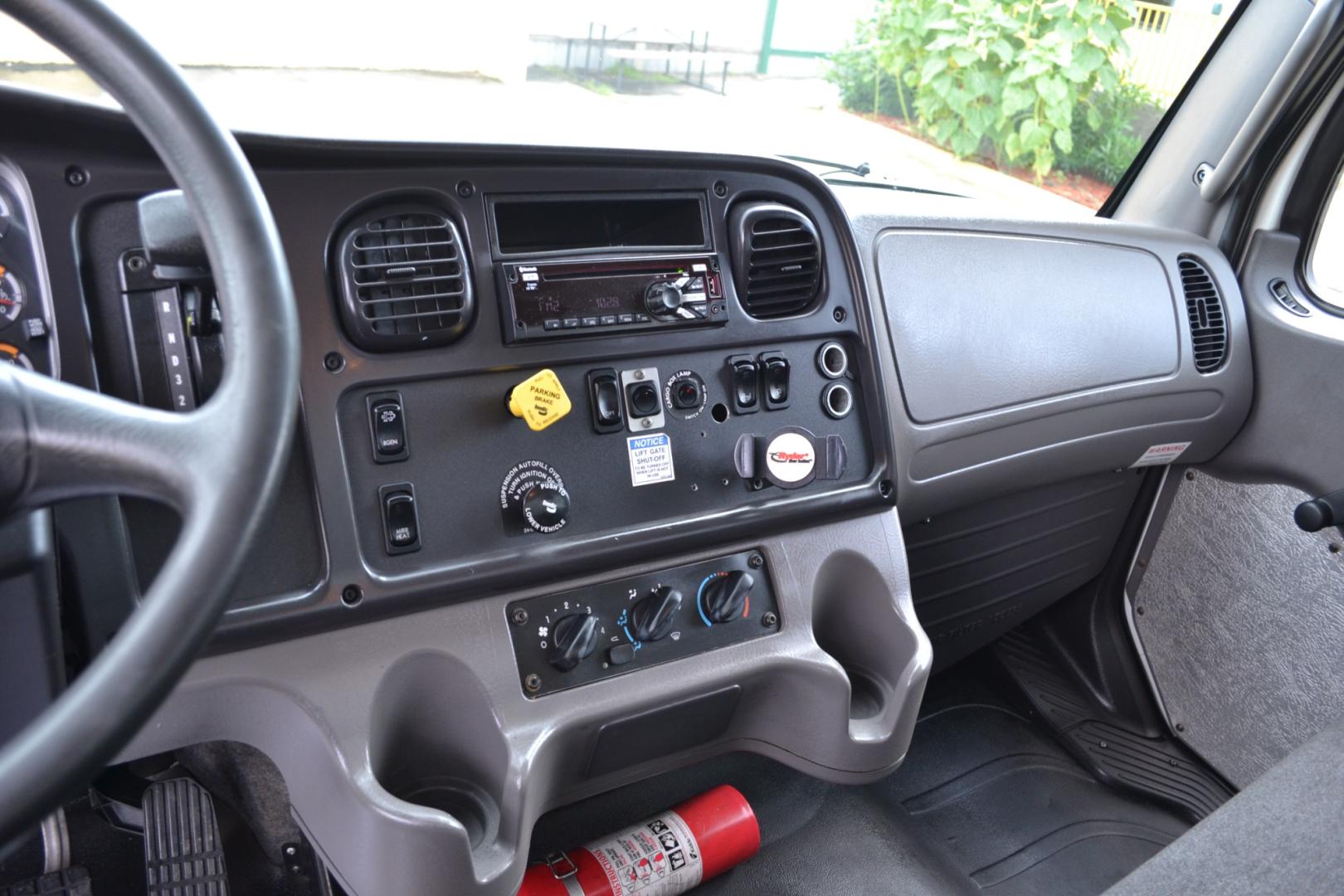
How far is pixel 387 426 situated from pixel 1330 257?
1.91 metres

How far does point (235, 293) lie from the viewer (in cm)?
70

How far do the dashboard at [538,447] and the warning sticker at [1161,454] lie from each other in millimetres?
485

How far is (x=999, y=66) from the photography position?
6.53 feet

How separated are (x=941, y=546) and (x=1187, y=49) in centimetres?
112

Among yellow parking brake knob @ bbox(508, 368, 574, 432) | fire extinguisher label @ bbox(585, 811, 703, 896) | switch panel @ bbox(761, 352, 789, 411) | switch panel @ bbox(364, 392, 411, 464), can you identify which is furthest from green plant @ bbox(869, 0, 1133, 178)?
fire extinguisher label @ bbox(585, 811, 703, 896)

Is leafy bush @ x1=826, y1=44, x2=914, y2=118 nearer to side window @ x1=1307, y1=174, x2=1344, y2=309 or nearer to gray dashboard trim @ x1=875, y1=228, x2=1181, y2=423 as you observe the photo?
gray dashboard trim @ x1=875, y1=228, x2=1181, y2=423

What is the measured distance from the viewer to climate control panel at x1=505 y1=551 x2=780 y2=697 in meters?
1.28

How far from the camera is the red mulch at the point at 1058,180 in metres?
1.98

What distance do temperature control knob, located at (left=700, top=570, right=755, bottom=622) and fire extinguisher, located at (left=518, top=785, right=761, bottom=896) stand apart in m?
0.48

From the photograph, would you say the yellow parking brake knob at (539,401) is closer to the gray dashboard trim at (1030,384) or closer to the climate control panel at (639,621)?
the climate control panel at (639,621)

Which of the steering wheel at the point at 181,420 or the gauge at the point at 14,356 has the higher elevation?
the steering wheel at the point at 181,420

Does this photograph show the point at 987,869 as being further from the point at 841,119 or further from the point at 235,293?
the point at 235,293

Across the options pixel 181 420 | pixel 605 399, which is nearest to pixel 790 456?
pixel 605 399

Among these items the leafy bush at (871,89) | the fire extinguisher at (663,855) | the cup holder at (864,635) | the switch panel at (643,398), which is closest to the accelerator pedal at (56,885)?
the fire extinguisher at (663,855)
